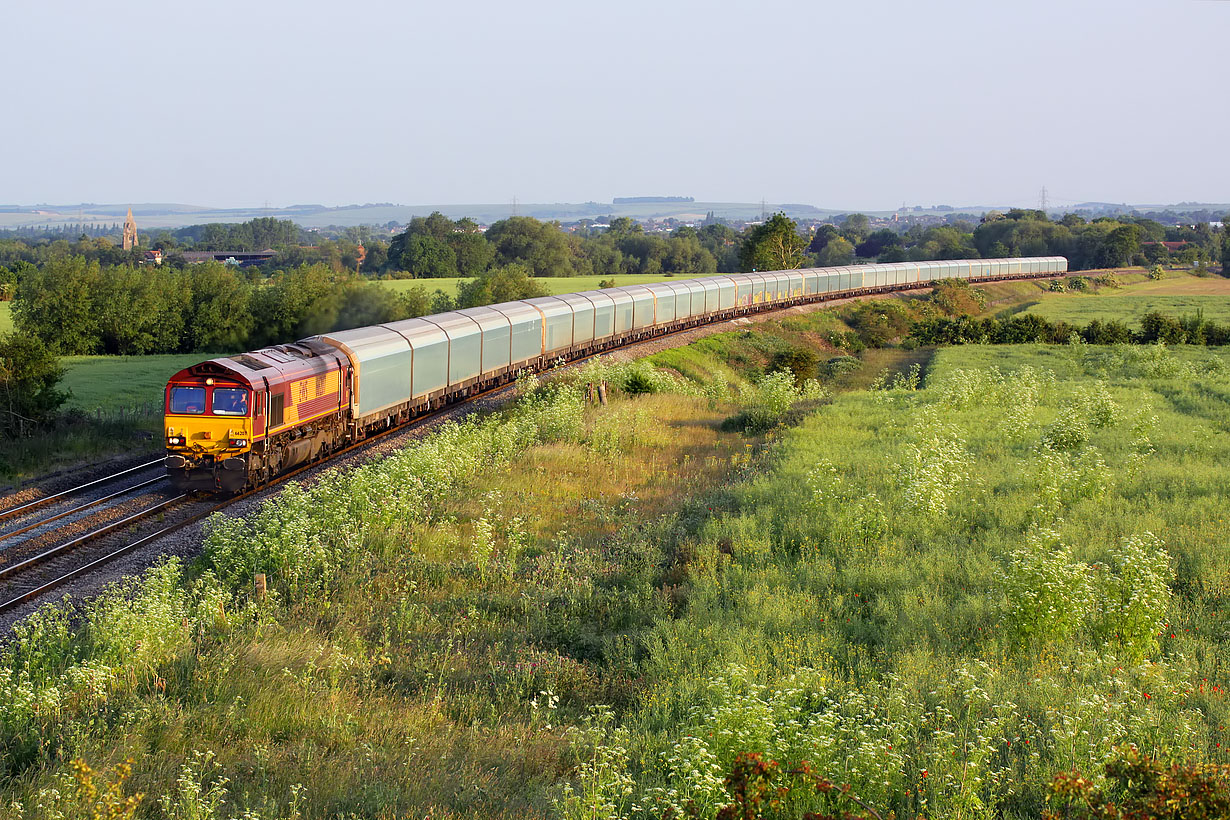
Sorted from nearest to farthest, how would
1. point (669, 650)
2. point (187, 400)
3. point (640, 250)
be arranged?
point (669, 650), point (187, 400), point (640, 250)

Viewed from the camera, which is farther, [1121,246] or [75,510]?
[1121,246]

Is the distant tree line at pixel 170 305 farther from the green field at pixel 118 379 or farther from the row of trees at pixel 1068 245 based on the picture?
the row of trees at pixel 1068 245

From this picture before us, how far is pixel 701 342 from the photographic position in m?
50.5

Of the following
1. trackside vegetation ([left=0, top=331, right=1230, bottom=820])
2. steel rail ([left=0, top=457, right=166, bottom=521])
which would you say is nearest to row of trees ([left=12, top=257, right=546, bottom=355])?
steel rail ([left=0, top=457, right=166, bottom=521])

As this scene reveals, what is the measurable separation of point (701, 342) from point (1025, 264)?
69001mm

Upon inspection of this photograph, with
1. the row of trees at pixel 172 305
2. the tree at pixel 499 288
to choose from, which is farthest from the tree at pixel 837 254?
the row of trees at pixel 172 305

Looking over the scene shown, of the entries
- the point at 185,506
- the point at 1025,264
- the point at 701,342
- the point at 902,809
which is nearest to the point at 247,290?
the point at 701,342

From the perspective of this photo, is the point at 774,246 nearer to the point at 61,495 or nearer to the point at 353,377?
the point at 353,377

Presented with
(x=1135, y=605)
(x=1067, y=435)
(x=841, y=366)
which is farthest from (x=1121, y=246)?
(x=1135, y=605)

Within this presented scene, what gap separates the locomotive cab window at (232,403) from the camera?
19922 mm

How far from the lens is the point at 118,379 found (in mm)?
43156

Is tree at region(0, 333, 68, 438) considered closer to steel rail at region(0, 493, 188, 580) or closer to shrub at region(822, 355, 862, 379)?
steel rail at region(0, 493, 188, 580)

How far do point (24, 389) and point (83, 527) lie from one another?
11.9 metres

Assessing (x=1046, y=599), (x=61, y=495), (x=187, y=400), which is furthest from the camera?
(x=61, y=495)
